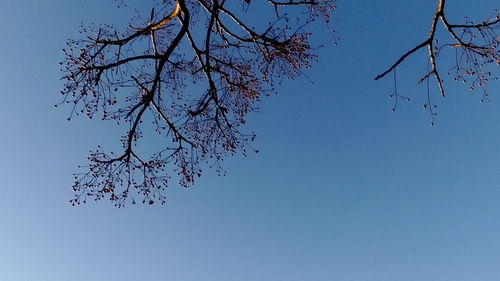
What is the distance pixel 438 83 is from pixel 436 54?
0.46m

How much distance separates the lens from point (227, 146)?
8398 millimetres

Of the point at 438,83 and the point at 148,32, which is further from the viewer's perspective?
the point at 148,32

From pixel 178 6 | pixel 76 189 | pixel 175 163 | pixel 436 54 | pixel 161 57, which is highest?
pixel 178 6

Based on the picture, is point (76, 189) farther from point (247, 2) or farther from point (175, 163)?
point (247, 2)

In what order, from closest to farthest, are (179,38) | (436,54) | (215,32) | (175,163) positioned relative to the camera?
(436,54) → (179,38) → (175,163) → (215,32)

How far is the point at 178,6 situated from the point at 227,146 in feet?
8.27

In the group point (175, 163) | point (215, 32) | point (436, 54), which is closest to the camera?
point (436, 54)

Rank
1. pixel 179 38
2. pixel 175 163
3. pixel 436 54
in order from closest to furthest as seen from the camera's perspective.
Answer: pixel 436 54, pixel 179 38, pixel 175 163

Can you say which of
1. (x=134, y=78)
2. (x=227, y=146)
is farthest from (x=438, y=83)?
(x=134, y=78)

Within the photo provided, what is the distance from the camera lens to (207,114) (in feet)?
27.6

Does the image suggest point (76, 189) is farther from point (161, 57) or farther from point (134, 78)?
point (161, 57)

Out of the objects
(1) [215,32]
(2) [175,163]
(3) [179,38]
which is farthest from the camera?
(1) [215,32]

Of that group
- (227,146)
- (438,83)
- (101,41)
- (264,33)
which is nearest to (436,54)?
(438,83)

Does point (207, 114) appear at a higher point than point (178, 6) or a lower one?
lower
